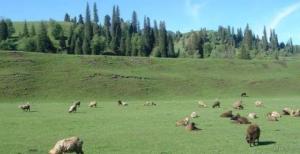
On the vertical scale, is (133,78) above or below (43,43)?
below

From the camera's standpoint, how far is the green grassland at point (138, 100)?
3147cm

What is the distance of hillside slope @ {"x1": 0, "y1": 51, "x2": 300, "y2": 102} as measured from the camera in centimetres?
9400

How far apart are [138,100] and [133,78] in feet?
58.3

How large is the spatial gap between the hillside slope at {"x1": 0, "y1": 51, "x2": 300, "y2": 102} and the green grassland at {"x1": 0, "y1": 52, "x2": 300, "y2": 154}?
18cm

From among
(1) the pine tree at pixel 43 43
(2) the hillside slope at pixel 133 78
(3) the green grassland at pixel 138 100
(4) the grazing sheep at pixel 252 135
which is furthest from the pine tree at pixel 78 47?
(4) the grazing sheep at pixel 252 135

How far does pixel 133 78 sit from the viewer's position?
107m

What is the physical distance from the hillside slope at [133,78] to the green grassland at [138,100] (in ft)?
0.60

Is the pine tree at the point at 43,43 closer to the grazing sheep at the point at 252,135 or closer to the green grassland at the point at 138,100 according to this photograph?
the green grassland at the point at 138,100

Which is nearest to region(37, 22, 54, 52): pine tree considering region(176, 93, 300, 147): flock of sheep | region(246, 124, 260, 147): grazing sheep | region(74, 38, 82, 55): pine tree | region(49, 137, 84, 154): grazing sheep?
region(74, 38, 82, 55): pine tree

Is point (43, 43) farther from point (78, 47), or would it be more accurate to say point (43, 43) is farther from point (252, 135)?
point (252, 135)

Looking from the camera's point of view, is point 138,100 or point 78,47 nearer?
point 138,100

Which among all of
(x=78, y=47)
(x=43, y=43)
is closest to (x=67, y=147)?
(x=78, y=47)

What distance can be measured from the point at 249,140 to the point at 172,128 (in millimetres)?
10146

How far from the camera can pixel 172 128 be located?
130 ft
